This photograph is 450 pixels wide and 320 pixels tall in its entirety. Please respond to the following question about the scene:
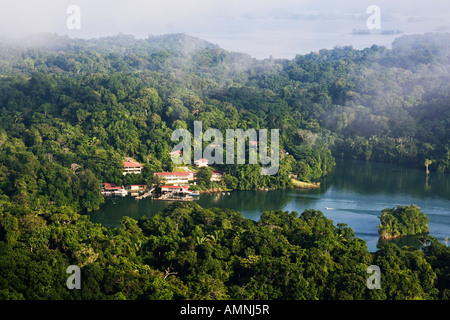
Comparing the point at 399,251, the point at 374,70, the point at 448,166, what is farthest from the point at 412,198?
the point at 374,70

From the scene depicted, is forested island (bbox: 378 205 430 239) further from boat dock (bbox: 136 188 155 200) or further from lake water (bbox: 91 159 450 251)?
boat dock (bbox: 136 188 155 200)

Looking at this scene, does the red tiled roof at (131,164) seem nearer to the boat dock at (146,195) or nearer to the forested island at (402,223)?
the boat dock at (146,195)

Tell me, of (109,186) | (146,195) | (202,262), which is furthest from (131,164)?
(202,262)

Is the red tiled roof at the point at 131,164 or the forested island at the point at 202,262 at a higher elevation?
the red tiled roof at the point at 131,164

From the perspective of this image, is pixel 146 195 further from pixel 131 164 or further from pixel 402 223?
pixel 402 223

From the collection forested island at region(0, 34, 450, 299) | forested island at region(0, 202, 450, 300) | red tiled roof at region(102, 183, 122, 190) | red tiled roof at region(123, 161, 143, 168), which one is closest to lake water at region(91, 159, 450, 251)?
red tiled roof at region(102, 183, 122, 190)

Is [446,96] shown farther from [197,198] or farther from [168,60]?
[168,60]

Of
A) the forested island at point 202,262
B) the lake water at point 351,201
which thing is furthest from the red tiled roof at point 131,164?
the forested island at point 202,262

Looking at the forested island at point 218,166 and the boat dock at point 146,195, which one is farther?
the boat dock at point 146,195
